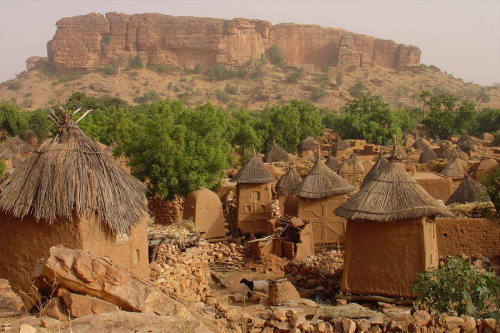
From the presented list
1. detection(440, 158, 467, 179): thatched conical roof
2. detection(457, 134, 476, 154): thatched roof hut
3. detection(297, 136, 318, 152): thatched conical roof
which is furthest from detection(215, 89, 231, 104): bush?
detection(440, 158, 467, 179): thatched conical roof

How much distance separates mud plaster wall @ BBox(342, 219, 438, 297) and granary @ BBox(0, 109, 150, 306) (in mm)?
4944

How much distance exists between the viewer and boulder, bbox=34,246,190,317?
217 inches

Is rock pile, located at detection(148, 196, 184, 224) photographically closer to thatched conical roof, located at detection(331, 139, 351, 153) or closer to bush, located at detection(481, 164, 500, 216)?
bush, located at detection(481, 164, 500, 216)

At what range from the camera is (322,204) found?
14.5m

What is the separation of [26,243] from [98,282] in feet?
7.51

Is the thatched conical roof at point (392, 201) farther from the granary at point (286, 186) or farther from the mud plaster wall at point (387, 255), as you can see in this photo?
the granary at point (286, 186)

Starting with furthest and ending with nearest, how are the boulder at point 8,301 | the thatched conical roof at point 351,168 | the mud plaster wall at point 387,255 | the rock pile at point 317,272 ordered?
the thatched conical roof at point 351,168 → the rock pile at point 317,272 → the mud plaster wall at point 387,255 → the boulder at point 8,301

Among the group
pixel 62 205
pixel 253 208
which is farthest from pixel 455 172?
pixel 62 205

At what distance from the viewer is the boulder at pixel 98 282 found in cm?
550

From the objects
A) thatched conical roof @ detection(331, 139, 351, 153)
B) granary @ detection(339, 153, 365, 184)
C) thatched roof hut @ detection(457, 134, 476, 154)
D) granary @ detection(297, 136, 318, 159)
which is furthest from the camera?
granary @ detection(297, 136, 318, 159)

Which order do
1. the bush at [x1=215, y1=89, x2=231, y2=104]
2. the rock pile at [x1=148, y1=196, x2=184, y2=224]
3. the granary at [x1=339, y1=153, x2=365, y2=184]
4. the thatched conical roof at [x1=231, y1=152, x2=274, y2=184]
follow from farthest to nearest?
the bush at [x1=215, y1=89, x2=231, y2=104], the granary at [x1=339, y1=153, x2=365, y2=184], the rock pile at [x1=148, y1=196, x2=184, y2=224], the thatched conical roof at [x1=231, y1=152, x2=274, y2=184]

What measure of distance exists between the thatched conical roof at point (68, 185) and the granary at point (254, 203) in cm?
897

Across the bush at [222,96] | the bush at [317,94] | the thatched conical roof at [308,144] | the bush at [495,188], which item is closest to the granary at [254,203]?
the bush at [495,188]

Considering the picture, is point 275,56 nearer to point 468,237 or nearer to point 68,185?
point 468,237
